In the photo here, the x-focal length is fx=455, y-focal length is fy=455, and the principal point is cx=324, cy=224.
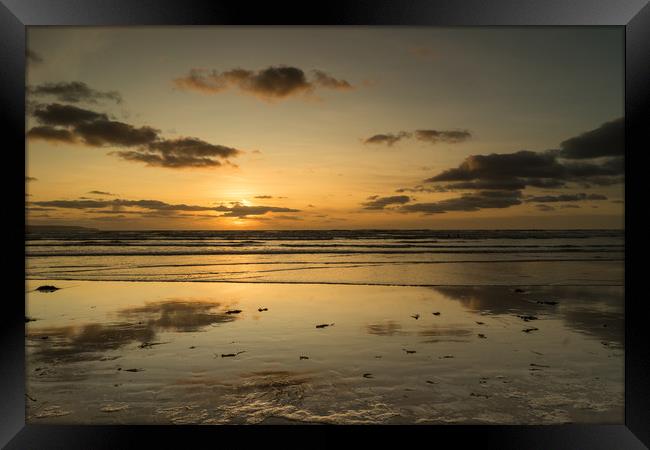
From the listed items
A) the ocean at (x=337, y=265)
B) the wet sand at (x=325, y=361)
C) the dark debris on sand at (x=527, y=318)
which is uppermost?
the ocean at (x=337, y=265)

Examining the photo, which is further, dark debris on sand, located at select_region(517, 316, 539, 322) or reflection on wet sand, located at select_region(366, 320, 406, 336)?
dark debris on sand, located at select_region(517, 316, 539, 322)

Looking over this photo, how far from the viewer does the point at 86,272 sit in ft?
27.9

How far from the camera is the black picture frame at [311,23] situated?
242 cm

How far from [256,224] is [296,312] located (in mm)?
3997

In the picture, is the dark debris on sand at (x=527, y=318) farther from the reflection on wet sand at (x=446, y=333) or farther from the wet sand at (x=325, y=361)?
the reflection on wet sand at (x=446, y=333)

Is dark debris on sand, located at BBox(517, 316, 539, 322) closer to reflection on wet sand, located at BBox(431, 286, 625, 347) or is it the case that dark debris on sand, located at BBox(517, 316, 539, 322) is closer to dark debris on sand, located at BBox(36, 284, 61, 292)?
reflection on wet sand, located at BBox(431, 286, 625, 347)

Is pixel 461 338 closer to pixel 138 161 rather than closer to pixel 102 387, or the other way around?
pixel 102 387

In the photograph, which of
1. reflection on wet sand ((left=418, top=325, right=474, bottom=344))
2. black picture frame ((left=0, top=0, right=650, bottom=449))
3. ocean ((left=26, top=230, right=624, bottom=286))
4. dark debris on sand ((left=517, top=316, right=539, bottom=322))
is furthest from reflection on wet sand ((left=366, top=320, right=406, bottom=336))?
ocean ((left=26, top=230, right=624, bottom=286))

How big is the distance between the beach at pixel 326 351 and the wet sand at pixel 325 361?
13 millimetres

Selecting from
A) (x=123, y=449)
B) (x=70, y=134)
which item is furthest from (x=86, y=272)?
(x=123, y=449)

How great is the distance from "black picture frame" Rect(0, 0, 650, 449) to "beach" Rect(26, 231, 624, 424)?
141mm

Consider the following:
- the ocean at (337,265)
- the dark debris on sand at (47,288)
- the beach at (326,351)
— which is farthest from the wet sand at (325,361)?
the ocean at (337,265)

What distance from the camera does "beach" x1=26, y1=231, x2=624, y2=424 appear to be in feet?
8.79

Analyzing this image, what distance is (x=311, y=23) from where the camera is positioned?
99.3 inches
